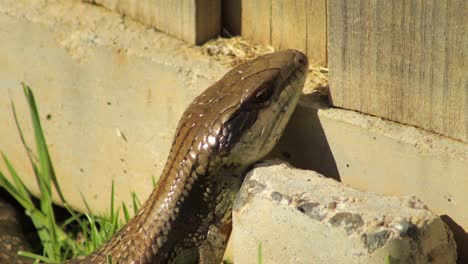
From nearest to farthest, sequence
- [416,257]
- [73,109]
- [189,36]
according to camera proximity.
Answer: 1. [416,257]
2. [189,36]
3. [73,109]

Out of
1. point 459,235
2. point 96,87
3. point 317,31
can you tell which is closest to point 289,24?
point 317,31

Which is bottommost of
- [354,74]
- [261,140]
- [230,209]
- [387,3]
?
[230,209]

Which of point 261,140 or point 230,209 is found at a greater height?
point 261,140

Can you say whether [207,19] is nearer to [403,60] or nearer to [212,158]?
[212,158]

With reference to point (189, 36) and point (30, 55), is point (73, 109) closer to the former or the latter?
point (30, 55)

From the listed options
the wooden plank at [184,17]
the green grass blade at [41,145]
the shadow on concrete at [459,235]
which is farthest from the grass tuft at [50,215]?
the shadow on concrete at [459,235]

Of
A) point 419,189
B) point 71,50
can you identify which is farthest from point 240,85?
point 71,50

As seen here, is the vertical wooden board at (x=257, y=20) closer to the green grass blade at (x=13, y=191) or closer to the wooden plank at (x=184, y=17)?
the wooden plank at (x=184, y=17)
